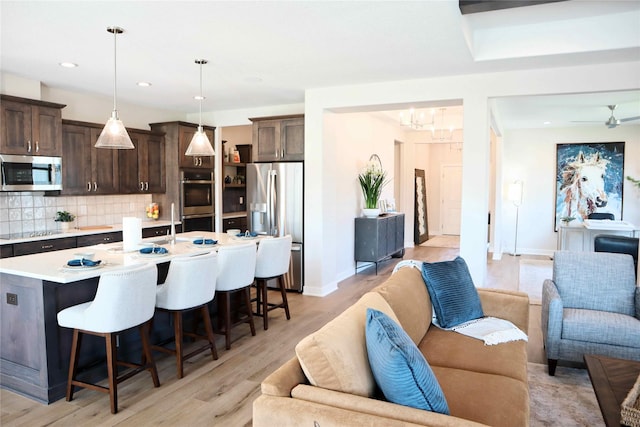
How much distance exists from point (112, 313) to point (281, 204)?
11.3ft

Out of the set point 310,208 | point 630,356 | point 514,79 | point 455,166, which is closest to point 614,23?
point 514,79

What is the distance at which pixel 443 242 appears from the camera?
36.4 feet

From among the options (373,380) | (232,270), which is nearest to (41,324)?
(232,270)

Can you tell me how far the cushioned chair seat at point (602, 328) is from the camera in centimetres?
311

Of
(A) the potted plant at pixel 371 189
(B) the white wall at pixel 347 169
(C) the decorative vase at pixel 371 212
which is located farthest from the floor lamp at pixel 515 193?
(C) the decorative vase at pixel 371 212

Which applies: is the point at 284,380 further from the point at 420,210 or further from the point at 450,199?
the point at 450,199

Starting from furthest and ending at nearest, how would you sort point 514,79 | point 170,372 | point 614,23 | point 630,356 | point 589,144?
point 589,144 < point 514,79 < point 614,23 < point 170,372 < point 630,356

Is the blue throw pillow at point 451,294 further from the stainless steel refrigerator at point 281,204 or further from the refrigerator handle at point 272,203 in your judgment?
the refrigerator handle at point 272,203

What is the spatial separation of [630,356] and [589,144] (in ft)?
22.4

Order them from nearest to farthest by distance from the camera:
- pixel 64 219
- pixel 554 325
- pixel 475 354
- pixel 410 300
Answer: pixel 475 354
pixel 410 300
pixel 554 325
pixel 64 219

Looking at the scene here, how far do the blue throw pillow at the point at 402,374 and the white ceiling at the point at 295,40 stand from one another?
7.38 feet

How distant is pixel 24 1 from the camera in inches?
114

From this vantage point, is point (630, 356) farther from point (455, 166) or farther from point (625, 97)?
point (455, 166)

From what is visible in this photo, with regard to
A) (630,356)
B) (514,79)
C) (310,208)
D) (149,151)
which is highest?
(514,79)
